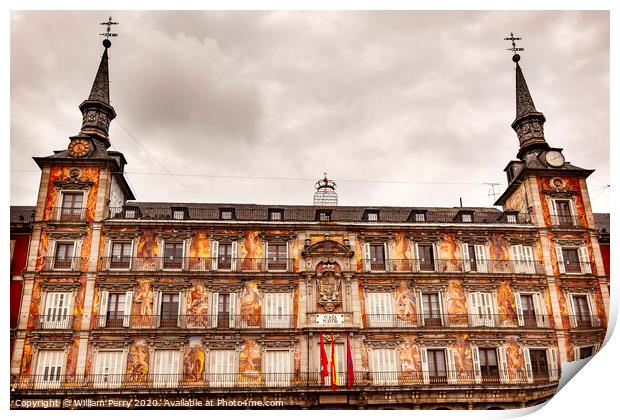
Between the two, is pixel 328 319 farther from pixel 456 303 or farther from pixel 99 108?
pixel 99 108

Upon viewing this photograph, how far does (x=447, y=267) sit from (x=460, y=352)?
5.03 metres

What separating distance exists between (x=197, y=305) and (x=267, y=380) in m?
5.80

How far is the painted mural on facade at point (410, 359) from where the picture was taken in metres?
31.7

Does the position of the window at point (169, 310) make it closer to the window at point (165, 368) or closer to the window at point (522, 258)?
the window at point (165, 368)

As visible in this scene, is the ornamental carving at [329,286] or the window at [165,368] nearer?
the window at [165,368]

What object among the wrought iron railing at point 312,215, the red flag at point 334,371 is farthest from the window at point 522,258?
the red flag at point 334,371

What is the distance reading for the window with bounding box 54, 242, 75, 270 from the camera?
32.3m

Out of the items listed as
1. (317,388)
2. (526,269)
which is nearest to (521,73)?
(526,269)

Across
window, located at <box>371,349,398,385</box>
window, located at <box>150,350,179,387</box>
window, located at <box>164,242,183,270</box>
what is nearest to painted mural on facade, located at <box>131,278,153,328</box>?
window, located at <box>164,242,183,270</box>

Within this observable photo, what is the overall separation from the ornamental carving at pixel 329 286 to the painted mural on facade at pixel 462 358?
7150 mm

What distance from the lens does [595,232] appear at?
35031 mm

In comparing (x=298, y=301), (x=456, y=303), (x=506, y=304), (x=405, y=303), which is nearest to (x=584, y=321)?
(x=506, y=304)

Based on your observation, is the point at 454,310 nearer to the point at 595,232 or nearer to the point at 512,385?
the point at 512,385

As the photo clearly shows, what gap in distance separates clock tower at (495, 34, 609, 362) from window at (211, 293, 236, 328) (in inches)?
735
